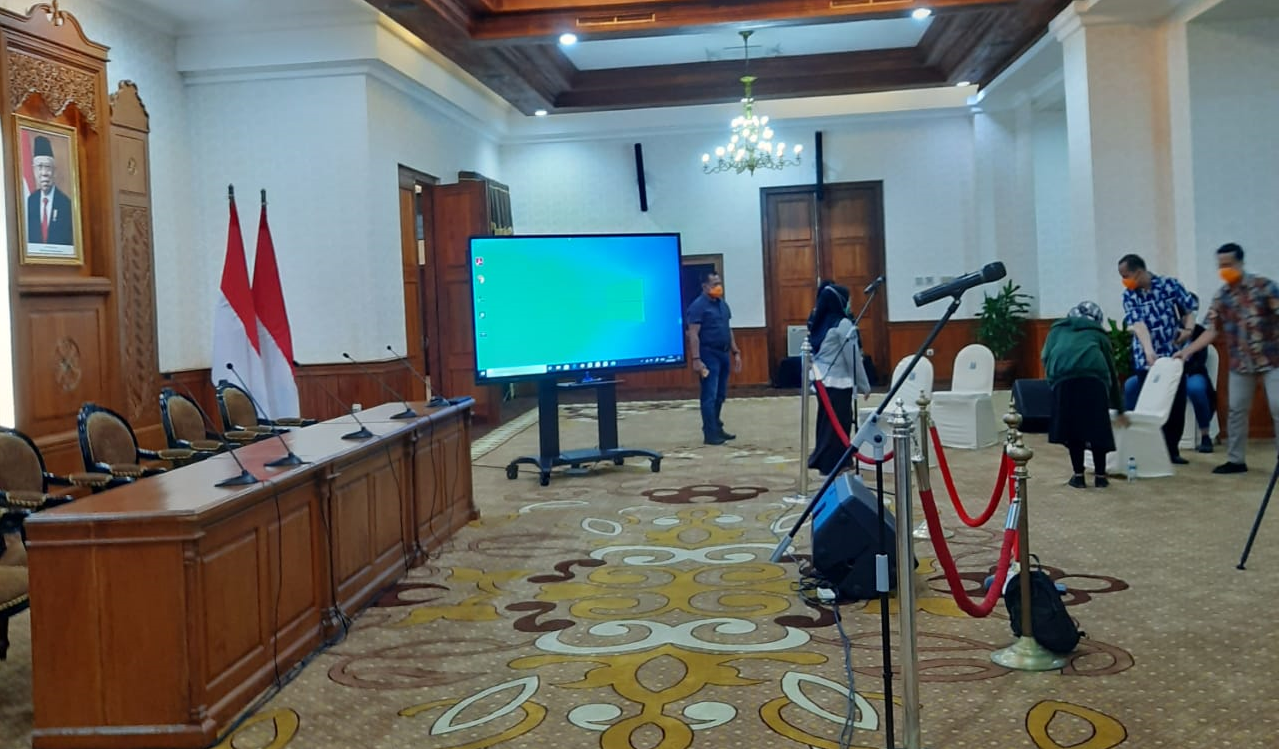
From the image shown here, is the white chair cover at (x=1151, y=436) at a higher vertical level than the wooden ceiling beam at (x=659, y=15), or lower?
lower

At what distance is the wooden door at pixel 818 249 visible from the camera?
45.7ft

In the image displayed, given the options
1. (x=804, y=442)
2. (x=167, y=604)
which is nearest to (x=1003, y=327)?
(x=804, y=442)

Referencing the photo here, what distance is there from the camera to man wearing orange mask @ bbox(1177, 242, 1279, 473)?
6.29 meters

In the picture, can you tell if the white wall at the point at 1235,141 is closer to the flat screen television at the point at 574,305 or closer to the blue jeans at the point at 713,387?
the blue jeans at the point at 713,387

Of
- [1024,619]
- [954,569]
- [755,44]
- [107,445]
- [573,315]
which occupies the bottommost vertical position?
[1024,619]

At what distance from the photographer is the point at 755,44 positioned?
11523 millimetres

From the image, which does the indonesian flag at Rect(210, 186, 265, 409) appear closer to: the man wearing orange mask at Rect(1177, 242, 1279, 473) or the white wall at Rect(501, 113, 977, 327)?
the man wearing orange mask at Rect(1177, 242, 1279, 473)

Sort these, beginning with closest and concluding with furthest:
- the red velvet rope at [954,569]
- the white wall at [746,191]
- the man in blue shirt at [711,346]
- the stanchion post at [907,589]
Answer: the stanchion post at [907,589] < the red velvet rope at [954,569] < the man in blue shirt at [711,346] < the white wall at [746,191]

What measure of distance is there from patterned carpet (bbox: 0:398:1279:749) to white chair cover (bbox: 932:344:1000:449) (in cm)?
229

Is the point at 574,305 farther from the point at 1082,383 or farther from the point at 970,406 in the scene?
the point at 970,406

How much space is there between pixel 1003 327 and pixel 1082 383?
661 cm

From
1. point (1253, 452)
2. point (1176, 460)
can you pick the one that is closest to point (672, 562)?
point (1176, 460)

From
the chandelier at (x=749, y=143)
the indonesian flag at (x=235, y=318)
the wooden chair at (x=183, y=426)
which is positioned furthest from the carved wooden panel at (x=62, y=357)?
the chandelier at (x=749, y=143)

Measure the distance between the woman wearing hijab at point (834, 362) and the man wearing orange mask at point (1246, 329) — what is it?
2.30 metres
